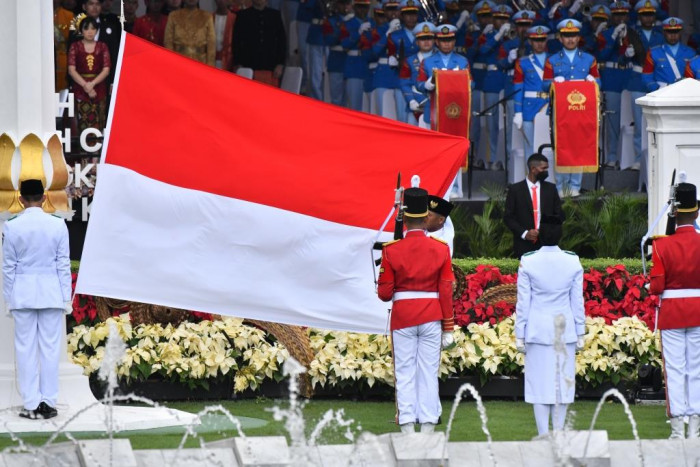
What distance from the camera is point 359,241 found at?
509 inches

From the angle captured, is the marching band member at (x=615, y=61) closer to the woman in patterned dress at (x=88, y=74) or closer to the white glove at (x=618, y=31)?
the white glove at (x=618, y=31)

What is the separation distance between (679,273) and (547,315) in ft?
3.17

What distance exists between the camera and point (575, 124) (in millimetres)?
19266

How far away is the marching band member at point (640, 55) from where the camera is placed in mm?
21297

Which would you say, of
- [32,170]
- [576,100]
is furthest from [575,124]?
[32,170]

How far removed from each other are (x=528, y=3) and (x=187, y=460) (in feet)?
49.9

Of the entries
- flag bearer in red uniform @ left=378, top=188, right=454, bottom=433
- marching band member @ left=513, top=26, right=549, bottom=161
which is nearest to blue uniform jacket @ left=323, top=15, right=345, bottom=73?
marching band member @ left=513, top=26, right=549, bottom=161

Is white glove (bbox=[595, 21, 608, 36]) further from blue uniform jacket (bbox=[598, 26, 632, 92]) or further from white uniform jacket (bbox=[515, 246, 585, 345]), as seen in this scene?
white uniform jacket (bbox=[515, 246, 585, 345])

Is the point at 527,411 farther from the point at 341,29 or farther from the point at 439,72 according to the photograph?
the point at 341,29

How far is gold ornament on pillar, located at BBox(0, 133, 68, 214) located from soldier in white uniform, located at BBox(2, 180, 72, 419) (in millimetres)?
181

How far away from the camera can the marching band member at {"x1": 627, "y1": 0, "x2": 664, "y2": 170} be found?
21297 millimetres

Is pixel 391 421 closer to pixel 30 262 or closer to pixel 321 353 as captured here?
pixel 321 353

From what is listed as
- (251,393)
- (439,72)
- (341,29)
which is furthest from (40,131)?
(341,29)

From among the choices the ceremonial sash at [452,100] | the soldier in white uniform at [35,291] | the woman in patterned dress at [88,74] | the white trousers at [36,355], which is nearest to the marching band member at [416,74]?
the ceremonial sash at [452,100]
